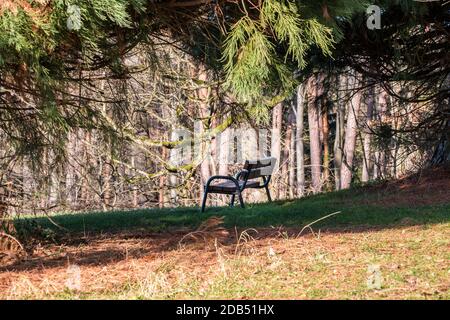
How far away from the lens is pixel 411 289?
3.94 m

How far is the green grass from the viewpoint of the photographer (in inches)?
286

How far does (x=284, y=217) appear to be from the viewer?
802 cm

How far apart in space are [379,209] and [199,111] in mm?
10324

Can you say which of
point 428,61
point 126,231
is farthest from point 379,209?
point 126,231

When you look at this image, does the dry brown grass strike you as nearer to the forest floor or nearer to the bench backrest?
the forest floor

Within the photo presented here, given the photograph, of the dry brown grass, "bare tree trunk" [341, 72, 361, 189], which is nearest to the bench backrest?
the dry brown grass

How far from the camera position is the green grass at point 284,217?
727 cm

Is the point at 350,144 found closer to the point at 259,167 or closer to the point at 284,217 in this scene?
the point at 259,167

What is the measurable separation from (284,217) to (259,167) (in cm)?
249

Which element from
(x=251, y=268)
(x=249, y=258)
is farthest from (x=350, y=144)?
(x=251, y=268)

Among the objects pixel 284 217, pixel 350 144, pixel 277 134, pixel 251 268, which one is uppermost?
pixel 277 134

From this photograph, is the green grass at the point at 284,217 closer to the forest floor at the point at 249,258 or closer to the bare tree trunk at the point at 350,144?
the forest floor at the point at 249,258

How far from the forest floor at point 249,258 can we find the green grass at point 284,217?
0.05ft
